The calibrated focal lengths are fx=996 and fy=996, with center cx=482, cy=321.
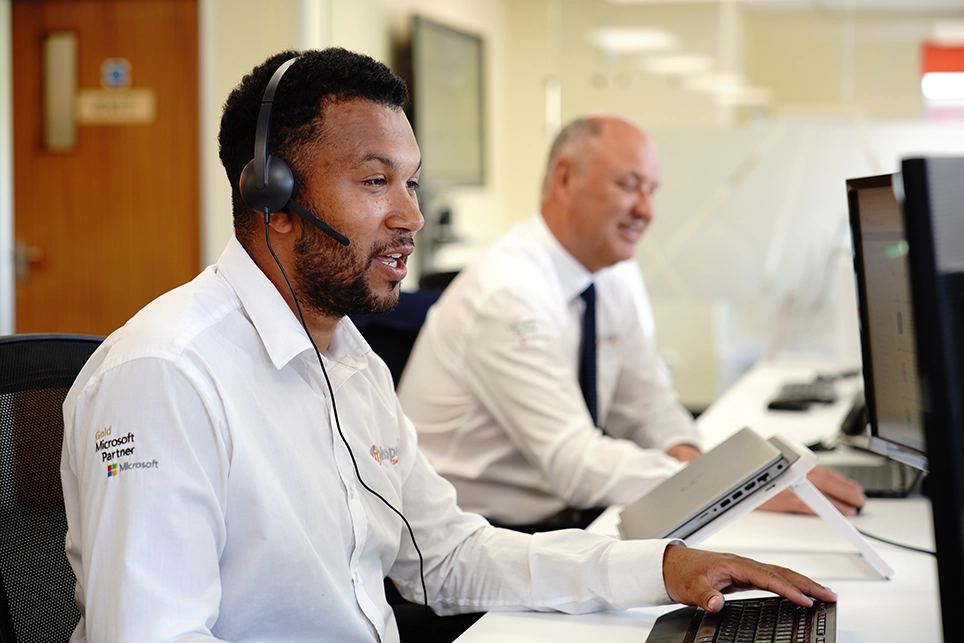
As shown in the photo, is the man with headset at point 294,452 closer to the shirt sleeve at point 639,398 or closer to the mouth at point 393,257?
the mouth at point 393,257

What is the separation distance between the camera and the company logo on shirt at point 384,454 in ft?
3.77

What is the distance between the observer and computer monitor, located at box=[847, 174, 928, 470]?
1196mm

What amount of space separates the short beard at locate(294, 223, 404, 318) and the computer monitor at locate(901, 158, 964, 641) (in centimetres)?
61

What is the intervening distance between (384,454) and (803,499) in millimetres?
540

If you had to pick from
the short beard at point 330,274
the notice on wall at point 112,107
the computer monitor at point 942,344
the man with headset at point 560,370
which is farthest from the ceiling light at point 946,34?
the computer monitor at point 942,344

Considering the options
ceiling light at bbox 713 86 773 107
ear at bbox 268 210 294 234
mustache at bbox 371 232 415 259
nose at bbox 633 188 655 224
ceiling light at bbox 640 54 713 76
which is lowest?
mustache at bbox 371 232 415 259

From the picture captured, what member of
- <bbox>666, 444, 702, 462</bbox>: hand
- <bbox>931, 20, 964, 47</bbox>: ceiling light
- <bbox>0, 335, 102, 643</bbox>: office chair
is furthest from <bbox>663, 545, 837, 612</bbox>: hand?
<bbox>931, 20, 964, 47</bbox>: ceiling light

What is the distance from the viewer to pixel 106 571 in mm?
842

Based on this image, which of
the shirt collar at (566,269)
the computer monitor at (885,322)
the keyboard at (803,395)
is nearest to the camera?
the computer monitor at (885,322)

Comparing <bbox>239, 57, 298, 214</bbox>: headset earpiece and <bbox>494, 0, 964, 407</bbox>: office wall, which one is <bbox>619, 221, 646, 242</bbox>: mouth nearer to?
<bbox>239, 57, 298, 214</bbox>: headset earpiece

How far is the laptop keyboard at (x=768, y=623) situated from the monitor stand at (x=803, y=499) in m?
0.17

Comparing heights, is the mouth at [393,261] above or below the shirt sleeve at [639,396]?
above

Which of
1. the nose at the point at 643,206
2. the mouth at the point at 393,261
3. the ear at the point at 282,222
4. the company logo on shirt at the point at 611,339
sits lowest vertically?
the company logo on shirt at the point at 611,339

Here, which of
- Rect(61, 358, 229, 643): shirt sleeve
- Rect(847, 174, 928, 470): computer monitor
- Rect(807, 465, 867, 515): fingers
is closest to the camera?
Rect(61, 358, 229, 643): shirt sleeve
